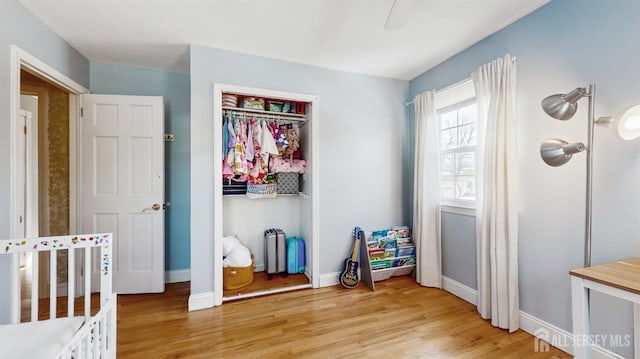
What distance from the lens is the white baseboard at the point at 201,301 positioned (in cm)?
228

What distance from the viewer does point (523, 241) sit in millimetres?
1950

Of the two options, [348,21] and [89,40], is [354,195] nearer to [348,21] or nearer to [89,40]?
[348,21]

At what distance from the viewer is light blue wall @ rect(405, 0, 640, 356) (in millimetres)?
1439

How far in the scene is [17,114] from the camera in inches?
69.0

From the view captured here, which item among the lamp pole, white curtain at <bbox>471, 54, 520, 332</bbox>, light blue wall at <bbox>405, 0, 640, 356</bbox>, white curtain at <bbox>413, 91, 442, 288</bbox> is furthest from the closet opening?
the lamp pole

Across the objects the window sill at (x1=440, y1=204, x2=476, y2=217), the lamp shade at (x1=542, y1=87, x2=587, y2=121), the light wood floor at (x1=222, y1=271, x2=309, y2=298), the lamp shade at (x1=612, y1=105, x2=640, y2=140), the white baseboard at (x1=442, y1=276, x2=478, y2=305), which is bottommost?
the light wood floor at (x1=222, y1=271, x2=309, y2=298)

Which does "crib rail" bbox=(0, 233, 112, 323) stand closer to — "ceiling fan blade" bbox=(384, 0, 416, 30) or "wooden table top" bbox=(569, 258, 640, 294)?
"ceiling fan blade" bbox=(384, 0, 416, 30)

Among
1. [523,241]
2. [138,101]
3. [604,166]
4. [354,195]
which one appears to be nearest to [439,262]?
[523,241]

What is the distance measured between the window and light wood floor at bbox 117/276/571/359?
3.41 feet

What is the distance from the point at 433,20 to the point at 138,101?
9.33ft

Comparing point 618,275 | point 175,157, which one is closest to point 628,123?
point 618,275

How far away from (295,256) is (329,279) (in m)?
0.52

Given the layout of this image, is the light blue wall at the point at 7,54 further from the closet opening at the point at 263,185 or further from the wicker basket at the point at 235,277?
the wicker basket at the point at 235,277

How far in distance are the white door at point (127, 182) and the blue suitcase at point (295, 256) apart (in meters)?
1.34
